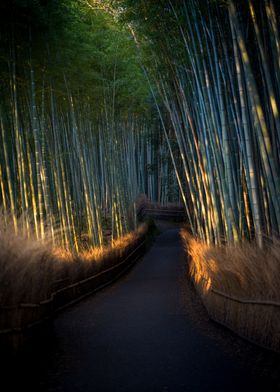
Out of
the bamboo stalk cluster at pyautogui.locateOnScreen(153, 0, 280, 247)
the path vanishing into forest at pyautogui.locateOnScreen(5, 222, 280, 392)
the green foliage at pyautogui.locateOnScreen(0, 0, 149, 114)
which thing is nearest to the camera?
the path vanishing into forest at pyautogui.locateOnScreen(5, 222, 280, 392)

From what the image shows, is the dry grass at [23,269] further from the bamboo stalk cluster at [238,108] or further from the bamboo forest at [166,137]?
the bamboo stalk cluster at [238,108]

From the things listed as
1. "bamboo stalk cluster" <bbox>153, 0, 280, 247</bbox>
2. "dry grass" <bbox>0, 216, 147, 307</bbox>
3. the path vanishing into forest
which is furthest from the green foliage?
the path vanishing into forest

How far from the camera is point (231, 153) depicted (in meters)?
5.38

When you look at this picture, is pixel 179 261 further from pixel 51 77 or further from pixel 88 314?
pixel 88 314

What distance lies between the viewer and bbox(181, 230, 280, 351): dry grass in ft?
10.5

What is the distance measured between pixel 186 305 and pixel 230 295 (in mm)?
1601

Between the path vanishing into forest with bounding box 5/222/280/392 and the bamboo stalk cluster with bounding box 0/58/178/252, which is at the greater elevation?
the bamboo stalk cluster with bounding box 0/58/178/252

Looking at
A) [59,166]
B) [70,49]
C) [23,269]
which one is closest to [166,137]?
[70,49]

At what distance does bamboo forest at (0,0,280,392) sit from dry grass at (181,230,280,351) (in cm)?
1

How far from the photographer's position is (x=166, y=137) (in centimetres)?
759

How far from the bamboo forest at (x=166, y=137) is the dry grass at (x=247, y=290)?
14 millimetres

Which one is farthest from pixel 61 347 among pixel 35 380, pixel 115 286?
pixel 115 286

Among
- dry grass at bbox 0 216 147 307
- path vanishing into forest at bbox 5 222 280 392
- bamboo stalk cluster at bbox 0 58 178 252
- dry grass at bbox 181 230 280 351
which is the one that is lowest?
path vanishing into forest at bbox 5 222 280 392

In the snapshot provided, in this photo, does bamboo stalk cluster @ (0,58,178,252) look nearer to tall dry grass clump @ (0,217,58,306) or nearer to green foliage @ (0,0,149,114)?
green foliage @ (0,0,149,114)
